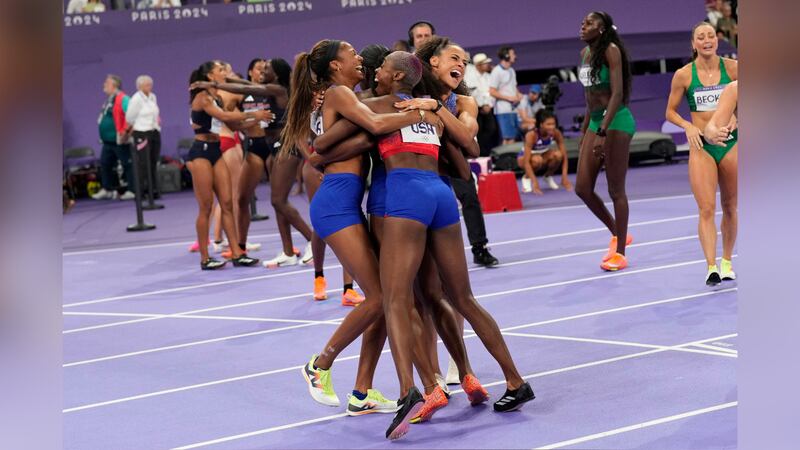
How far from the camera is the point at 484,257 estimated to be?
390 inches

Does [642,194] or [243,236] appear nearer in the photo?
[243,236]

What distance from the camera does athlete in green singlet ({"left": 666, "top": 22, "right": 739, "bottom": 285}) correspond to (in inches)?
311

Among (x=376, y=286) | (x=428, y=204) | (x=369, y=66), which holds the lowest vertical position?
(x=376, y=286)

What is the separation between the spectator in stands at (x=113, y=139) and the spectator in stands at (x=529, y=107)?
263 inches

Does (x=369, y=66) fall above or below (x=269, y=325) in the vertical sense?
above

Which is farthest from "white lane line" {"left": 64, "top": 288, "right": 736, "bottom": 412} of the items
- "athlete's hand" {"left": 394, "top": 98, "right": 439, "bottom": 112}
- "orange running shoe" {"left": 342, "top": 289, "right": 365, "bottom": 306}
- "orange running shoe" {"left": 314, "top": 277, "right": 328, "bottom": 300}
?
"athlete's hand" {"left": 394, "top": 98, "right": 439, "bottom": 112}

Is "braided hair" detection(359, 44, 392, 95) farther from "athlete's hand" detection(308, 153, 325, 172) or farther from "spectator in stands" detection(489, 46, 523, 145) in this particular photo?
"spectator in stands" detection(489, 46, 523, 145)

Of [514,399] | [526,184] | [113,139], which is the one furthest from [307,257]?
[113,139]

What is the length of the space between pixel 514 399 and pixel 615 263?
427 centimetres

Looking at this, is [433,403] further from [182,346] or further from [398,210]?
[182,346]

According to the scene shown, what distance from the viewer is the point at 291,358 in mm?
6793

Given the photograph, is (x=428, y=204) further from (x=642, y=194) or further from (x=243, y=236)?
(x=642, y=194)

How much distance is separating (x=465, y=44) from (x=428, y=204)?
1476 centimetres

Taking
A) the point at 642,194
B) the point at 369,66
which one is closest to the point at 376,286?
the point at 369,66
